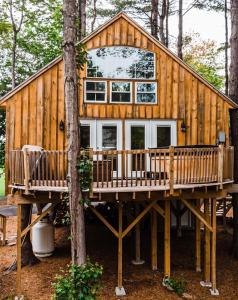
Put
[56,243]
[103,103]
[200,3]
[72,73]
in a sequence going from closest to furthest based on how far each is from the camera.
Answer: [72,73] → [103,103] → [56,243] → [200,3]

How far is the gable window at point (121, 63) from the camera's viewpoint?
1200 centimetres

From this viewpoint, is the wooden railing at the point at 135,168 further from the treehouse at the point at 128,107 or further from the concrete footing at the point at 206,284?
the concrete footing at the point at 206,284

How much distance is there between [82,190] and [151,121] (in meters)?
4.90

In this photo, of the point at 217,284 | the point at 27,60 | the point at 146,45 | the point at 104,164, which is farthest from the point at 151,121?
the point at 27,60

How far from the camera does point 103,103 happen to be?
11.9 m

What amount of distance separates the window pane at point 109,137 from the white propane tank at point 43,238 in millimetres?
3499

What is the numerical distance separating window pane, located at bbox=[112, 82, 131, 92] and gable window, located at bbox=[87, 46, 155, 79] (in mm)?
222

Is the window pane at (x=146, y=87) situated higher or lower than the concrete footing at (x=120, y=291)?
higher

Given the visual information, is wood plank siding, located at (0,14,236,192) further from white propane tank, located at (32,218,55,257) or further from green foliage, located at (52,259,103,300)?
green foliage, located at (52,259,103,300)

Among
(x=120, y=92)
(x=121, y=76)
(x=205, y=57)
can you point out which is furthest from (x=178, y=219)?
(x=205, y=57)

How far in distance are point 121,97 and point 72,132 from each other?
4514mm

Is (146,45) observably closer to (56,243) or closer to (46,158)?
(46,158)

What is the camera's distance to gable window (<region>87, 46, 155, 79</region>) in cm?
1200

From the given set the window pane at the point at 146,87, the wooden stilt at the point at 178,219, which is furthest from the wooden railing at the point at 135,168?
the wooden stilt at the point at 178,219
